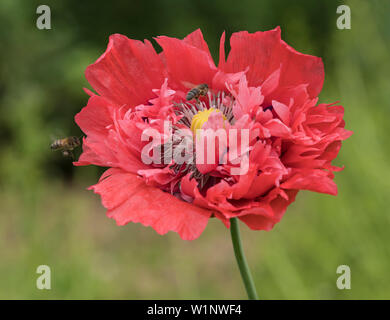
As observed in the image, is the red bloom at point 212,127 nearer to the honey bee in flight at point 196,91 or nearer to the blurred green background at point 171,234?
the honey bee in flight at point 196,91

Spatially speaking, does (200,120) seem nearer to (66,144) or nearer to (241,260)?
(241,260)

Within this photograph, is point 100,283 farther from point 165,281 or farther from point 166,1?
point 166,1

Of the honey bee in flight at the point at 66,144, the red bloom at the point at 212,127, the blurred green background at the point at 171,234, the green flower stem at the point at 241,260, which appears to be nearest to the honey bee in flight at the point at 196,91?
Result: the red bloom at the point at 212,127

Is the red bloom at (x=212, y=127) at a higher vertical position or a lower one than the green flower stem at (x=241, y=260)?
higher

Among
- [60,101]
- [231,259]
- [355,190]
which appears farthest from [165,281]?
[60,101]

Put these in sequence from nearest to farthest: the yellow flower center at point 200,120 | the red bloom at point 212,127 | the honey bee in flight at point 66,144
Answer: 1. the red bloom at point 212,127
2. the yellow flower center at point 200,120
3. the honey bee in flight at point 66,144

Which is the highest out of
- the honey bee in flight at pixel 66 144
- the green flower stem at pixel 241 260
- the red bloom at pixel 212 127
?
the honey bee in flight at pixel 66 144
